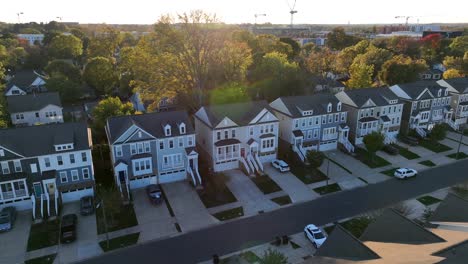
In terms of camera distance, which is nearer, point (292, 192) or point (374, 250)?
point (374, 250)

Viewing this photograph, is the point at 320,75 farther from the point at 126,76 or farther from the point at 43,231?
the point at 43,231

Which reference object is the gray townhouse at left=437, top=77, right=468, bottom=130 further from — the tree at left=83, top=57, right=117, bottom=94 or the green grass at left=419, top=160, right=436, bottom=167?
the tree at left=83, top=57, right=117, bottom=94

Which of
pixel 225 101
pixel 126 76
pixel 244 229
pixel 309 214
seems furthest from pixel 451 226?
pixel 126 76

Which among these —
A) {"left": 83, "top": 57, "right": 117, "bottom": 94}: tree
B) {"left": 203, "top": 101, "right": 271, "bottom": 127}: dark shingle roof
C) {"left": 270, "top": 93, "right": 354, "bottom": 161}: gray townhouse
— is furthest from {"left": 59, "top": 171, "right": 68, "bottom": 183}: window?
{"left": 83, "top": 57, "right": 117, "bottom": 94}: tree

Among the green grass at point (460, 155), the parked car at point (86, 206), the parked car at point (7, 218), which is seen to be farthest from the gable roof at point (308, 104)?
the parked car at point (7, 218)

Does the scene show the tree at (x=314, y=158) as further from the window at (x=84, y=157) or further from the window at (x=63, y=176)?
the window at (x=63, y=176)
